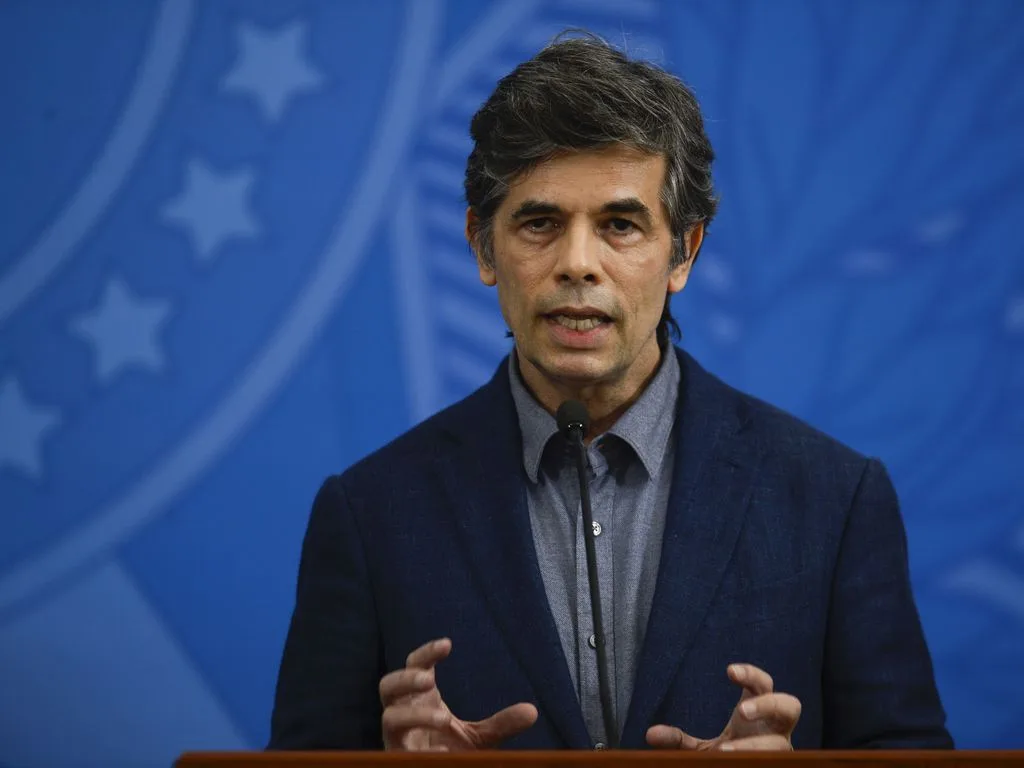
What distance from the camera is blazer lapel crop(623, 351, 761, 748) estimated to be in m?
1.78

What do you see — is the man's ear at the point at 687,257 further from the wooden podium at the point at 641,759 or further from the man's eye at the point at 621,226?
the wooden podium at the point at 641,759

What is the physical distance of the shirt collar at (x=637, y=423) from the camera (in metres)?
1.99

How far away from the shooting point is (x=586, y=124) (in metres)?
1.94

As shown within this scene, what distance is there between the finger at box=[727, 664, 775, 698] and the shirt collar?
1.62 ft

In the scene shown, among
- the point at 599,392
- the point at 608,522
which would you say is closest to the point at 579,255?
the point at 599,392

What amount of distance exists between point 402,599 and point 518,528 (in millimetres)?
197

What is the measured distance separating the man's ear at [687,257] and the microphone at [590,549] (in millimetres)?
496

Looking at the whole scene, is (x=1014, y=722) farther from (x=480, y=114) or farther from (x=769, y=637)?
(x=480, y=114)

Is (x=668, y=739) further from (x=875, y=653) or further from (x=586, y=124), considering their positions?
(x=586, y=124)

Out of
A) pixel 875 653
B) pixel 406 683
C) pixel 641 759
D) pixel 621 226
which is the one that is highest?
pixel 621 226

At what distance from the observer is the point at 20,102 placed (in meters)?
2.94

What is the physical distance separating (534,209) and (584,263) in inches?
5.1

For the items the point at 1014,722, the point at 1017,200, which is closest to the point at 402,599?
the point at 1014,722

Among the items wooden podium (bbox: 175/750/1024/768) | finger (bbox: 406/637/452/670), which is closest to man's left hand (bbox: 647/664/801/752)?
finger (bbox: 406/637/452/670)
